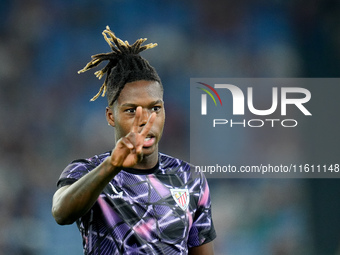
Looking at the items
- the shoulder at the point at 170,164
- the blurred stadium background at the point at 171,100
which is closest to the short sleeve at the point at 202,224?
the shoulder at the point at 170,164

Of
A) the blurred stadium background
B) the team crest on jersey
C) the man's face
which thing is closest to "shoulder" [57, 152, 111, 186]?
the man's face

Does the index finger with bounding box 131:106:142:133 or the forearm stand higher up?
the index finger with bounding box 131:106:142:133

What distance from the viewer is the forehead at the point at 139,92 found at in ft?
7.95

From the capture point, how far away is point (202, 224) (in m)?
2.68

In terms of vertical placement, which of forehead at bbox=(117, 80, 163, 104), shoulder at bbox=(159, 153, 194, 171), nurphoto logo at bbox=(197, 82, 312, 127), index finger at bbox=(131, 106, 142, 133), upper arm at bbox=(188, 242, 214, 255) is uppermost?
nurphoto logo at bbox=(197, 82, 312, 127)

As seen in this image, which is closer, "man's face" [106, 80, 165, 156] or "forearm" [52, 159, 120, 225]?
"forearm" [52, 159, 120, 225]

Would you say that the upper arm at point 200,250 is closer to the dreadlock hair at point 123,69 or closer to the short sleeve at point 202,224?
the short sleeve at point 202,224

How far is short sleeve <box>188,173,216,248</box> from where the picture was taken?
2.65 metres

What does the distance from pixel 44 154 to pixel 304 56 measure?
275 cm

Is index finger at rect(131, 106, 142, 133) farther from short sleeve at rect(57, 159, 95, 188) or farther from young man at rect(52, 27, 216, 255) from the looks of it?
short sleeve at rect(57, 159, 95, 188)

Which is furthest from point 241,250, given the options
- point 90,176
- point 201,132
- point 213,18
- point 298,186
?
point 90,176

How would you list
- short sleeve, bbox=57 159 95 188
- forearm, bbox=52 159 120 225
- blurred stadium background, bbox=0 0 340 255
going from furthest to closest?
blurred stadium background, bbox=0 0 340 255 < short sleeve, bbox=57 159 95 188 < forearm, bbox=52 159 120 225

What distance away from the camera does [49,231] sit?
16.3 ft

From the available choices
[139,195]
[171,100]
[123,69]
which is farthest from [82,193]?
[171,100]
